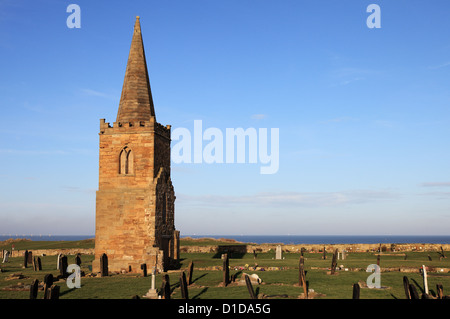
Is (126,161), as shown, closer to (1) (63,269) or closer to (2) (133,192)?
(2) (133,192)

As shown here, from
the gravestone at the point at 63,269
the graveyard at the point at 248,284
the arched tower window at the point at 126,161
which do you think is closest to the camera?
the graveyard at the point at 248,284

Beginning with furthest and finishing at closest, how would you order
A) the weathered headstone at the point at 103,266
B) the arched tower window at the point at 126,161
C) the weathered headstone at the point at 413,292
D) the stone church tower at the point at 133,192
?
the arched tower window at the point at 126,161 → the stone church tower at the point at 133,192 → the weathered headstone at the point at 103,266 → the weathered headstone at the point at 413,292

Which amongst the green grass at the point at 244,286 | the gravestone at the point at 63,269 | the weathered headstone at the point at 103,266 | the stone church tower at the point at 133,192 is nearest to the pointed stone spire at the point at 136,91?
the stone church tower at the point at 133,192

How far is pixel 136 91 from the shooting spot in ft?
117

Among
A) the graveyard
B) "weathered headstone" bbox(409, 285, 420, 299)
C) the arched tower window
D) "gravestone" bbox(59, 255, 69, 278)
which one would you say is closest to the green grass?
the graveyard

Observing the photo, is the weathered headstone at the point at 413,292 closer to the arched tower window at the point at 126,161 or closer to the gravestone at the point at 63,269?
the gravestone at the point at 63,269

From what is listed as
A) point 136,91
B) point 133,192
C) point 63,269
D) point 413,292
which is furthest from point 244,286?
point 136,91

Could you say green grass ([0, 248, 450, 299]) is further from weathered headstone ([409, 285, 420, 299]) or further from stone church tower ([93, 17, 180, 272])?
stone church tower ([93, 17, 180, 272])

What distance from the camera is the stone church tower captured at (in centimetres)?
3300

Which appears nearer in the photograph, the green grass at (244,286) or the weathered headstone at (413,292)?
the weathered headstone at (413,292)

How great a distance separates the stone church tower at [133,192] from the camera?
33000 mm
